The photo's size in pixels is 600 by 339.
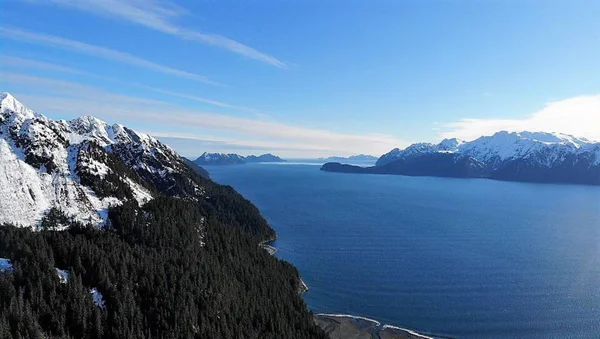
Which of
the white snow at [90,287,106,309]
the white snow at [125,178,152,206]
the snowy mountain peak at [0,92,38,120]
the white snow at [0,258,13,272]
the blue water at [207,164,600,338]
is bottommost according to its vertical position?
the blue water at [207,164,600,338]

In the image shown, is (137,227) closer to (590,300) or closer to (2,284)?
(2,284)

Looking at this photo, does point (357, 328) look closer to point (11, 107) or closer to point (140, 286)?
point (140, 286)

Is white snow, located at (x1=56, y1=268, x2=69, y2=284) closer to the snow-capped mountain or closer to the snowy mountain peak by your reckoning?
the snow-capped mountain

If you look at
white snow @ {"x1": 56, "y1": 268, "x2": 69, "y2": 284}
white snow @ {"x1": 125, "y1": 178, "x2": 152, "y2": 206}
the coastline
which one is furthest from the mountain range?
the coastline

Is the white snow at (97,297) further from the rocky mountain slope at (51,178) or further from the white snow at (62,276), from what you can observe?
the rocky mountain slope at (51,178)

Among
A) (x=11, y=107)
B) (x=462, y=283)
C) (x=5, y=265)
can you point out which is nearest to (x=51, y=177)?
(x=11, y=107)

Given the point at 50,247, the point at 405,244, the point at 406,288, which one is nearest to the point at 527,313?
the point at 406,288
